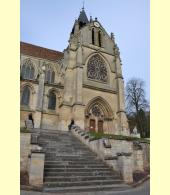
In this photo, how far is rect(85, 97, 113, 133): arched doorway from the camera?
24.6 m

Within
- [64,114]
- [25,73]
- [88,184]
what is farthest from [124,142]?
[25,73]

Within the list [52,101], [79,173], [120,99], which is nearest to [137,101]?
→ [120,99]

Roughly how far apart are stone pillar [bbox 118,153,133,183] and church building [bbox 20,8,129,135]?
40.6ft

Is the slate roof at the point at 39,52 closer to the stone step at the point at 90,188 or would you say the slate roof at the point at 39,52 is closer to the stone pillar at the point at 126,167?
the stone pillar at the point at 126,167

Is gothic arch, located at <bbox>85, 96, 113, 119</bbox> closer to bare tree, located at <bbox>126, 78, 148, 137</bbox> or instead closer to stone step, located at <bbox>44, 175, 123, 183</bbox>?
bare tree, located at <bbox>126, 78, 148, 137</bbox>

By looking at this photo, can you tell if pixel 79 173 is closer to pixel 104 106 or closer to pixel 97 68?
pixel 104 106

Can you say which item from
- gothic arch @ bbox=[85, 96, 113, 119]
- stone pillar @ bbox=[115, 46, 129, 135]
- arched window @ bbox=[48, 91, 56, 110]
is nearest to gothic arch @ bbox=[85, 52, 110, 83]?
stone pillar @ bbox=[115, 46, 129, 135]

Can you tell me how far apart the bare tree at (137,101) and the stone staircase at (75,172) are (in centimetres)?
2261

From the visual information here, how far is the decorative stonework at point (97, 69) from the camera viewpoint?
2675cm

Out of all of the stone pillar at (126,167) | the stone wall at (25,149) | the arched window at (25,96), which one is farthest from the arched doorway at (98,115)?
the stone wall at (25,149)

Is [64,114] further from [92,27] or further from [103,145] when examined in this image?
[92,27]

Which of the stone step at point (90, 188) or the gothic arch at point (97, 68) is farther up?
the gothic arch at point (97, 68)

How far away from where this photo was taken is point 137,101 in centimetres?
3459

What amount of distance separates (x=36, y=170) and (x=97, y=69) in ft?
70.0
